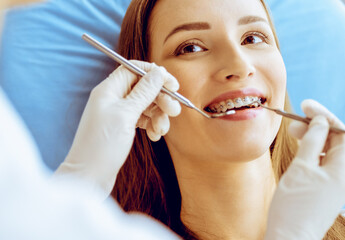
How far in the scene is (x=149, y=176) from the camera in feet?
5.00

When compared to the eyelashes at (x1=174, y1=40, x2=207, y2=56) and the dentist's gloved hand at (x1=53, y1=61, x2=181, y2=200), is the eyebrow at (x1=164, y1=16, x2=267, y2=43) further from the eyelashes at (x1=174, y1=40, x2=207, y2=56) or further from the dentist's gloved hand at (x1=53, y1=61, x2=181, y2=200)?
the dentist's gloved hand at (x1=53, y1=61, x2=181, y2=200)

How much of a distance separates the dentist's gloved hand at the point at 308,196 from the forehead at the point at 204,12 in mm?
447

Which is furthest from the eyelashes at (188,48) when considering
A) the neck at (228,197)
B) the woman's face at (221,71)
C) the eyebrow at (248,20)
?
the neck at (228,197)

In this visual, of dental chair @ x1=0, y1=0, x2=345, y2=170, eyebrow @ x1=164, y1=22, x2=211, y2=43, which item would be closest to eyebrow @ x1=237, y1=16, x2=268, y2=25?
eyebrow @ x1=164, y1=22, x2=211, y2=43

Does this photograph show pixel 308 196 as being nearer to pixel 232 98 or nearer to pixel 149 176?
pixel 232 98

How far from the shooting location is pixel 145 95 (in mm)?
1077

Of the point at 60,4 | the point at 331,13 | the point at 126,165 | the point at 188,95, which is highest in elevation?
the point at 331,13

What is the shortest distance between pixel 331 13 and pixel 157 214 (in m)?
1.20

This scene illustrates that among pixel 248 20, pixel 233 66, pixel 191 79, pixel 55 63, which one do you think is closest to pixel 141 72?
pixel 191 79

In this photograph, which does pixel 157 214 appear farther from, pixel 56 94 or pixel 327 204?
pixel 327 204

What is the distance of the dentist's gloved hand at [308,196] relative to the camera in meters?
0.92

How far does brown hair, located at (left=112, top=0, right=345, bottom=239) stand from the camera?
4.62 feet

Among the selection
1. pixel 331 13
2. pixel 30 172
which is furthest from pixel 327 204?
pixel 331 13

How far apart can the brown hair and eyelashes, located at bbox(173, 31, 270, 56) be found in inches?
8.4
